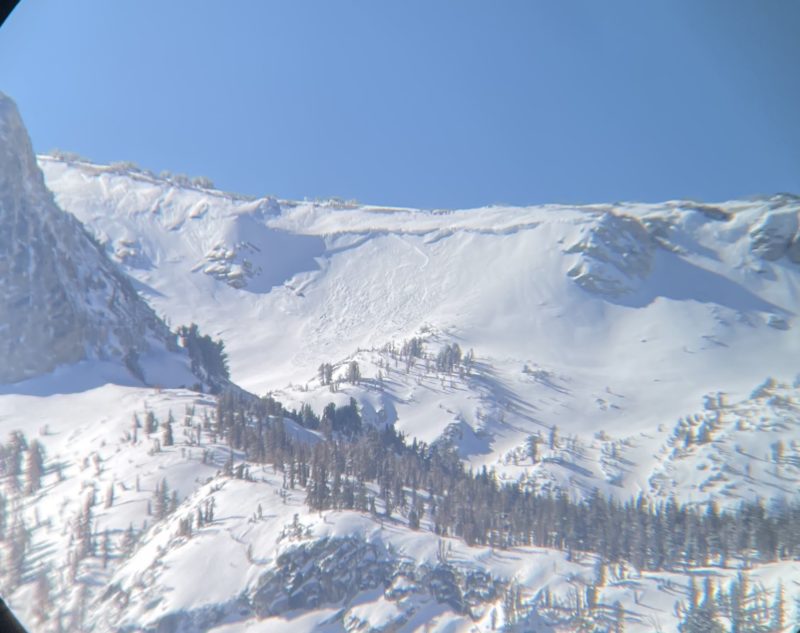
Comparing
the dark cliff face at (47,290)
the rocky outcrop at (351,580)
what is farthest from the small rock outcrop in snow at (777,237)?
the rocky outcrop at (351,580)

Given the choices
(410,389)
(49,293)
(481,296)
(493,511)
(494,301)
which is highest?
(481,296)

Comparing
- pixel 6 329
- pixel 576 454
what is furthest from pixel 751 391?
pixel 6 329

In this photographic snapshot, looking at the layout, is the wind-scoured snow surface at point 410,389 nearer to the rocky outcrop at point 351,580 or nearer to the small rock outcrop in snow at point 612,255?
the rocky outcrop at point 351,580

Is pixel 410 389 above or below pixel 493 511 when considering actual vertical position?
above

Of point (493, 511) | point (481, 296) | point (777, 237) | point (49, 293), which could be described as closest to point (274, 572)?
point (493, 511)

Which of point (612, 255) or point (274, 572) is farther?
point (612, 255)

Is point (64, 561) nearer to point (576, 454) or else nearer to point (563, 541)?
point (563, 541)

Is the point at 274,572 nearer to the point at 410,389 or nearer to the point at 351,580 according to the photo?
the point at 351,580
